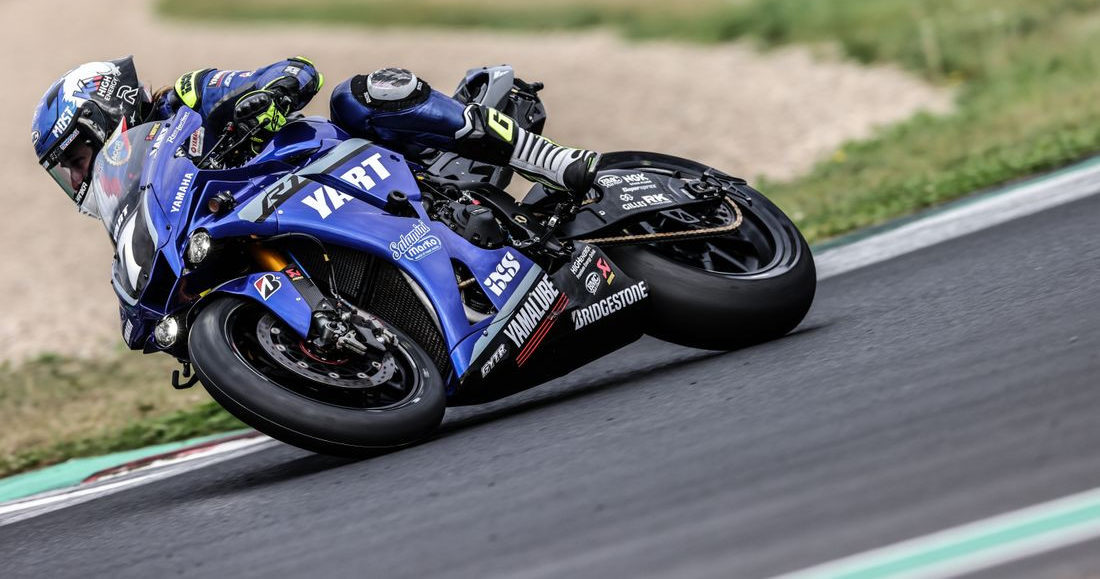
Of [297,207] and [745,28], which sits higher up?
[297,207]

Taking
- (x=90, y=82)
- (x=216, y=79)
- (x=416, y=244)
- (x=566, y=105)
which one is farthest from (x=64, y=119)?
(x=566, y=105)

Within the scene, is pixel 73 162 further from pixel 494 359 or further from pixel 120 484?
pixel 494 359

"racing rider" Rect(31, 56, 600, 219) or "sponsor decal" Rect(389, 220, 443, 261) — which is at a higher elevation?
"racing rider" Rect(31, 56, 600, 219)

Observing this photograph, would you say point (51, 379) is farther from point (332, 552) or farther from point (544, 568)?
point (544, 568)

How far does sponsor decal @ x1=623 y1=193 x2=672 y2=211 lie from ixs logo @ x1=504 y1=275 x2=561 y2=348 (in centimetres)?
53

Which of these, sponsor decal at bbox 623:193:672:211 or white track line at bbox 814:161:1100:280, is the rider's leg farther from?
white track line at bbox 814:161:1100:280

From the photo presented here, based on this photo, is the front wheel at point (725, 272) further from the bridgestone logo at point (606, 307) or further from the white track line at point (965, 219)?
the white track line at point (965, 219)

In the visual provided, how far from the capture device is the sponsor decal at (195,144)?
530 cm

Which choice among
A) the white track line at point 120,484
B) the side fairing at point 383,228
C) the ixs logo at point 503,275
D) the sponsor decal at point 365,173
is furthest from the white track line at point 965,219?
the white track line at point 120,484

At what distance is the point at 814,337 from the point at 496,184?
1397mm

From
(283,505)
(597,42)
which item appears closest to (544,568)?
(283,505)

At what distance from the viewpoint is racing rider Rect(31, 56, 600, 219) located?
17.7 ft

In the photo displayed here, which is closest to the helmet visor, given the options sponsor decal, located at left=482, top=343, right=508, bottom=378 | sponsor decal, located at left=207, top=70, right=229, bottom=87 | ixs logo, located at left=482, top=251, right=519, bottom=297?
sponsor decal, located at left=207, top=70, right=229, bottom=87

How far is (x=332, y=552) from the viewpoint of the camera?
384 centimetres
